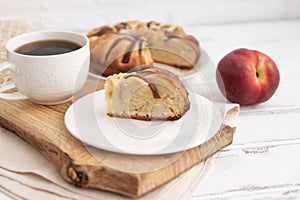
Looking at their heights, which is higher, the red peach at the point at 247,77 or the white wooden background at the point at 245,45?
the red peach at the point at 247,77

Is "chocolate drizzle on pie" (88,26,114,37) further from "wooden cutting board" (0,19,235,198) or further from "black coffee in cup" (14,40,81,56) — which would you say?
"wooden cutting board" (0,19,235,198)

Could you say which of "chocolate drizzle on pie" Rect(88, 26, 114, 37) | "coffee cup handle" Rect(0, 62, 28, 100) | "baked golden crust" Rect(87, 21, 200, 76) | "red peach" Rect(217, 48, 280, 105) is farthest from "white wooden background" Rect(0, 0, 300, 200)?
"coffee cup handle" Rect(0, 62, 28, 100)

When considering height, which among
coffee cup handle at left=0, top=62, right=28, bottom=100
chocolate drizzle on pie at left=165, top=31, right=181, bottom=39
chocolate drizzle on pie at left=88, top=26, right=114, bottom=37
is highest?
coffee cup handle at left=0, top=62, right=28, bottom=100

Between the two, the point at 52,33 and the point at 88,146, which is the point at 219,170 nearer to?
the point at 88,146

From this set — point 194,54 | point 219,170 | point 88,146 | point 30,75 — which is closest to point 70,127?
point 88,146

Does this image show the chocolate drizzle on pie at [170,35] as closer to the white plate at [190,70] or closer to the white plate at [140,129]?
the white plate at [190,70]

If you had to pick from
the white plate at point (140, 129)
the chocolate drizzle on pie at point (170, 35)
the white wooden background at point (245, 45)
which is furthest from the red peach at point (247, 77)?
the chocolate drizzle on pie at point (170, 35)

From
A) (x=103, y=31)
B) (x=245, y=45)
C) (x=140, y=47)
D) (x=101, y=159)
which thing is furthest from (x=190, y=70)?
(x=101, y=159)

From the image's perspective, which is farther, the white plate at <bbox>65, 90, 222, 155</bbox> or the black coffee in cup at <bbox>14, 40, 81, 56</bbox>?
the black coffee in cup at <bbox>14, 40, 81, 56</bbox>
